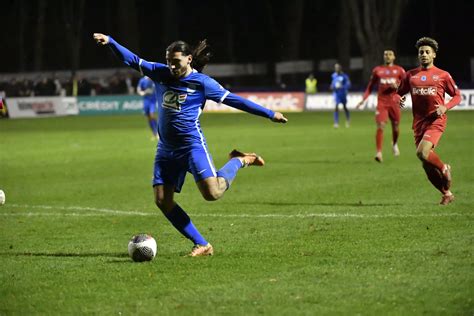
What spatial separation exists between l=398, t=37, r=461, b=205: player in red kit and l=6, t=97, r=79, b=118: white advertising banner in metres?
33.5

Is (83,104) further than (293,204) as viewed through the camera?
Yes

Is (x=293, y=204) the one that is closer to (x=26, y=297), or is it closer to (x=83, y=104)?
(x=26, y=297)

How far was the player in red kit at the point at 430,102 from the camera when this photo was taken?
12625 mm

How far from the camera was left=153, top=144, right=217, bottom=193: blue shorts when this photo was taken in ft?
30.5

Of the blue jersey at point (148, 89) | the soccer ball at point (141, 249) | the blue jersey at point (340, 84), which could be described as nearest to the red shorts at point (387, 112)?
the blue jersey at point (148, 89)

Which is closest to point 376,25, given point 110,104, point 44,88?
point 110,104

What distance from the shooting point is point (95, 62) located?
75.6 meters

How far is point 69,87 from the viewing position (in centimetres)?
5466

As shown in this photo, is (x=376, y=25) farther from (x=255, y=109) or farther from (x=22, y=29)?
(x=255, y=109)

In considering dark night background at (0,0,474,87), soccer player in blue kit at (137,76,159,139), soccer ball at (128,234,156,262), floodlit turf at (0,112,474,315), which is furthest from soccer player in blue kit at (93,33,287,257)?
dark night background at (0,0,474,87)

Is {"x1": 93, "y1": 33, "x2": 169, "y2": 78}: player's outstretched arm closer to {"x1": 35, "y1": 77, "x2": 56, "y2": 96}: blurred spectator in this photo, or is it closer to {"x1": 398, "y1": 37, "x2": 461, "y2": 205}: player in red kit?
{"x1": 398, "y1": 37, "x2": 461, "y2": 205}: player in red kit

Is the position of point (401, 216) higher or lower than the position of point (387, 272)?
lower

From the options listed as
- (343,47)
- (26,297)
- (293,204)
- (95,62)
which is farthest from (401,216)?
(95,62)

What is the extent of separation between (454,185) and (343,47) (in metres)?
44.6
